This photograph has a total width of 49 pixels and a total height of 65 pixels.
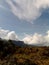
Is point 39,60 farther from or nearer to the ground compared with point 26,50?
nearer to the ground

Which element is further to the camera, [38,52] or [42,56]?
[38,52]

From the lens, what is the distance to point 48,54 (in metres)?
90.8

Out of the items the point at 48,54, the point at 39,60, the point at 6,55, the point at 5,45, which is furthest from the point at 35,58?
the point at 5,45

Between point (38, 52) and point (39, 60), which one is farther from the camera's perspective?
point (38, 52)

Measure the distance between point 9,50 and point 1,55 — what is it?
7.44m

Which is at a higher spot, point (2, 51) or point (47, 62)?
point (2, 51)

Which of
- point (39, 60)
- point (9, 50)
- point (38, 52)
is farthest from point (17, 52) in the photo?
point (39, 60)

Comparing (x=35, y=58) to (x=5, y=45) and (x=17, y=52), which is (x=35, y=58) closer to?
(x=17, y=52)

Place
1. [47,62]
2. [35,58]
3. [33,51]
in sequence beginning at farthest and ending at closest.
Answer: [33,51] < [35,58] < [47,62]

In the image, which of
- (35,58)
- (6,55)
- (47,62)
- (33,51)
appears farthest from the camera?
(33,51)

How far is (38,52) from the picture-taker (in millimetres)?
93625

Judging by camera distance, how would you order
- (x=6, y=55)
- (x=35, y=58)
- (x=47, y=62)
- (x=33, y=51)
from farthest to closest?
(x=33, y=51) < (x=6, y=55) < (x=35, y=58) < (x=47, y=62)

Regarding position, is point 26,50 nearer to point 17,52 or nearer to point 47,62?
point 17,52

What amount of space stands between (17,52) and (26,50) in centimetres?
611
